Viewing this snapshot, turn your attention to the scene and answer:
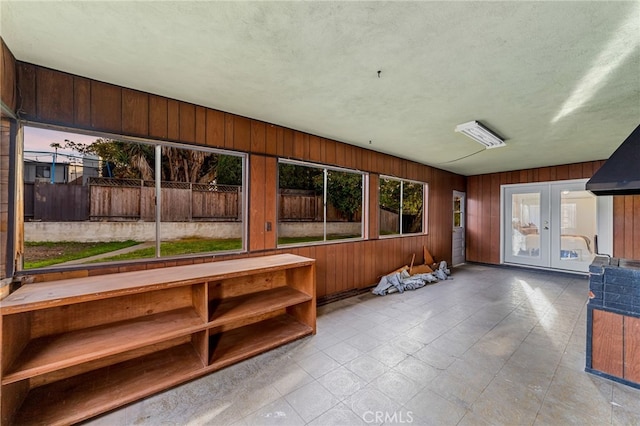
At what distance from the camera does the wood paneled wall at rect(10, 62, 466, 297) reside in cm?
192

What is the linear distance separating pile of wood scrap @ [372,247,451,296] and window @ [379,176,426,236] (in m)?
0.68

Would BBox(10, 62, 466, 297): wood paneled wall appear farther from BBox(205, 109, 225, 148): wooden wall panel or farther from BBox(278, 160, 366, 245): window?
BBox(278, 160, 366, 245): window

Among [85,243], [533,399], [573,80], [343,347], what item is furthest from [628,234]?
[85,243]

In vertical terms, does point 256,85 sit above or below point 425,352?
above

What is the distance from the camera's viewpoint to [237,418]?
63.7 inches

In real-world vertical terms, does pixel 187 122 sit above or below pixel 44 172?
above

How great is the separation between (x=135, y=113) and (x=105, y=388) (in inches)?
89.6

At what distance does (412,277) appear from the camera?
15.1 ft

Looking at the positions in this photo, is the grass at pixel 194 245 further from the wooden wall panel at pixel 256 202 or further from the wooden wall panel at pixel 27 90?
the wooden wall panel at pixel 27 90

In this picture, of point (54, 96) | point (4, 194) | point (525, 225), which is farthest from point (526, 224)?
point (4, 194)

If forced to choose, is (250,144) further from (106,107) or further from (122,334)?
(122,334)

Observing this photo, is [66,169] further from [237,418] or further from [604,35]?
[604,35]

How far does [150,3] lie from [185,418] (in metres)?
2.54

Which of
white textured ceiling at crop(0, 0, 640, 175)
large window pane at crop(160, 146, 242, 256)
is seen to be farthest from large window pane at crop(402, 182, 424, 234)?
large window pane at crop(160, 146, 242, 256)
